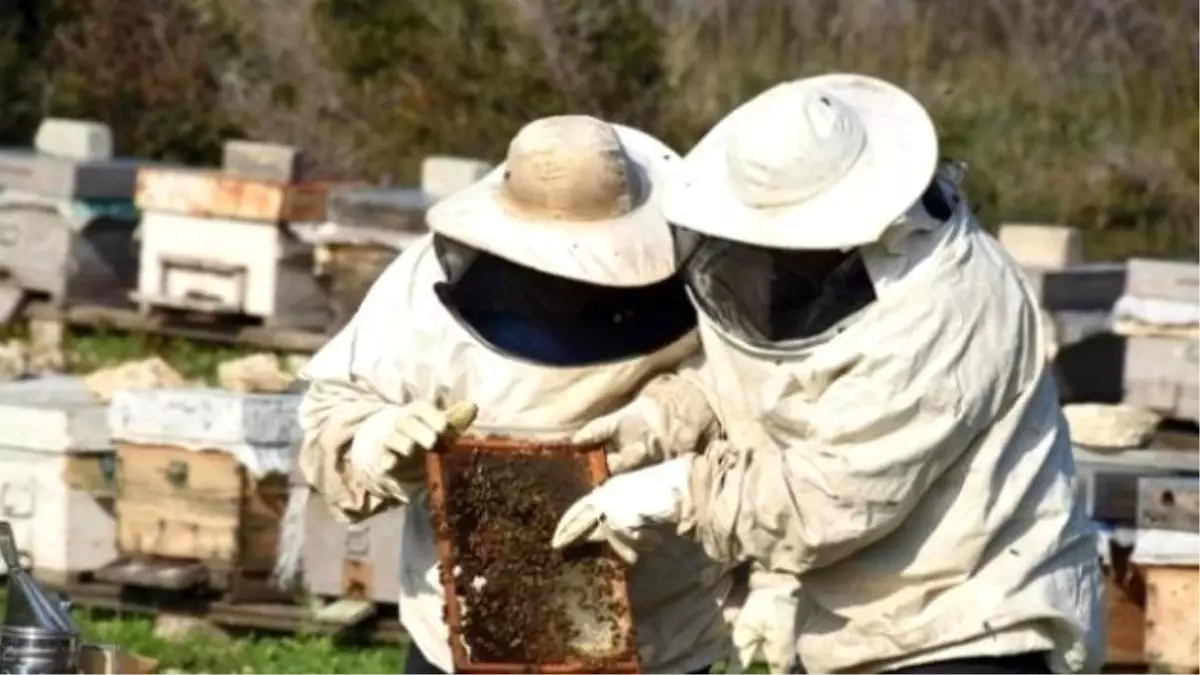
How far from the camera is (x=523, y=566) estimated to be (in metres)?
4.26

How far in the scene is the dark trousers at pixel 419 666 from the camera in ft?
14.7

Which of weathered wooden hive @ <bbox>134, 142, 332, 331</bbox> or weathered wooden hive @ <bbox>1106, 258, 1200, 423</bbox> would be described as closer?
weathered wooden hive @ <bbox>1106, 258, 1200, 423</bbox>

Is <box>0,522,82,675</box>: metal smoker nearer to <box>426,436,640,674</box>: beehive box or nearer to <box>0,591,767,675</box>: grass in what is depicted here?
<box>426,436,640,674</box>: beehive box

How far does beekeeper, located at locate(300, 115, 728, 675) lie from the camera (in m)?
4.29

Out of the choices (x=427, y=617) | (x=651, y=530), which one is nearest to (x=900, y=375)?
(x=651, y=530)

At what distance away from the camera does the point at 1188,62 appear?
14.1 m

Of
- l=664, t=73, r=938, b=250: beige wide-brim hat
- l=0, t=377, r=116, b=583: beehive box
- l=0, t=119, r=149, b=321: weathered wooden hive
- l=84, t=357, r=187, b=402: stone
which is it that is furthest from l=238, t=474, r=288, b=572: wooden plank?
l=664, t=73, r=938, b=250: beige wide-brim hat

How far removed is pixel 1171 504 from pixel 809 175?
9.38 feet

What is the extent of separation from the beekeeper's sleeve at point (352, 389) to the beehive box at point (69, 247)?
6.55 metres

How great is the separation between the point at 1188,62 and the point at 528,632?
10.6m

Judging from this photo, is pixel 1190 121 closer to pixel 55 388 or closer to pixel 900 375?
pixel 55 388

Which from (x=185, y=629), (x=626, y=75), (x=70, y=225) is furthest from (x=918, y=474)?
(x=626, y=75)

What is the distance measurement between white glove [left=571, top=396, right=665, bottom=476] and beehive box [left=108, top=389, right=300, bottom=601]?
323 centimetres

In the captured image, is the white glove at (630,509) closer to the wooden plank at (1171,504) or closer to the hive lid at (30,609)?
the hive lid at (30,609)
